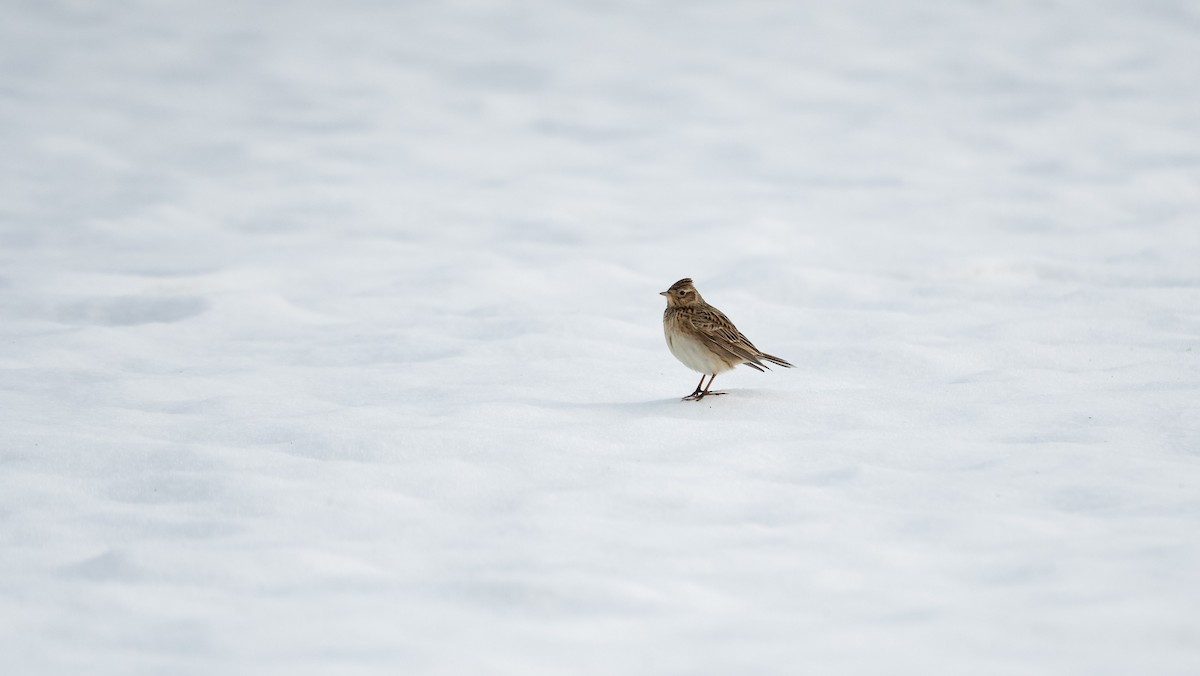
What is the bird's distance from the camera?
5641 mm

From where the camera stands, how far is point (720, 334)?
5629 mm

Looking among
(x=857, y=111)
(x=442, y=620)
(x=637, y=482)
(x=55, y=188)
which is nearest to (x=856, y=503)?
(x=637, y=482)

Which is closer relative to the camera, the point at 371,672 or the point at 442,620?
the point at 371,672

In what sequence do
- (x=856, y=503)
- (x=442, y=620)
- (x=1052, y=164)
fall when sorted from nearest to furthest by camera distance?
(x=442, y=620) → (x=856, y=503) → (x=1052, y=164)

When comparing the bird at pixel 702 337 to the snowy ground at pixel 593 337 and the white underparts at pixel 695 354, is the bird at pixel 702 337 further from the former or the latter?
the snowy ground at pixel 593 337

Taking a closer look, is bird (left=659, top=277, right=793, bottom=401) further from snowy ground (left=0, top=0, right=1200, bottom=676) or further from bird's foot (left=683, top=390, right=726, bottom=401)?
snowy ground (left=0, top=0, right=1200, bottom=676)

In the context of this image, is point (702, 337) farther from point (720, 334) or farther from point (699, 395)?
point (699, 395)

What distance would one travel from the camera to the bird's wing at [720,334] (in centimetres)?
563

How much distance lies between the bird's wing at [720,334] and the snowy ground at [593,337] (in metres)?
0.25

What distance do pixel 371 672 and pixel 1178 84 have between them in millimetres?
12467

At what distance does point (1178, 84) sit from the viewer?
13.2m

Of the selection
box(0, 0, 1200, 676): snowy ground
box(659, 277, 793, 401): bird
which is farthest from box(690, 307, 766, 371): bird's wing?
box(0, 0, 1200, 676): snowy ground

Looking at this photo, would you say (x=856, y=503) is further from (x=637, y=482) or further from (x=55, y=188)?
(x=55, y=188)

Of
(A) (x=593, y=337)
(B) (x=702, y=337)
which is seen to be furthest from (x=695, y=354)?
(A) (x=593, y=337)
